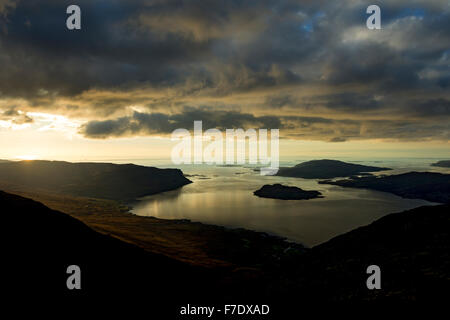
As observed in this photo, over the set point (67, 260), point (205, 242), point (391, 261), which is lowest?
point (205, 242)

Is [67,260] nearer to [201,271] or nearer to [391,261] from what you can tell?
[201,271]

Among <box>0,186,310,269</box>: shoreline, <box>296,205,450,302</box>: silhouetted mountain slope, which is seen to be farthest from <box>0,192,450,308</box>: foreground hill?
<box>0,186,310,269</box>: shoreline

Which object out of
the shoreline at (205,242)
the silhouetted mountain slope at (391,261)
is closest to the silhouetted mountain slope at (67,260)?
the silhouetted mountain slope at (391,261)

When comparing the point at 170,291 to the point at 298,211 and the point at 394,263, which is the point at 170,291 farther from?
the point at 298,211

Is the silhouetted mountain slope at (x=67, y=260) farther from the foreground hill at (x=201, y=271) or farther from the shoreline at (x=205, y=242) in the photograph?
the shoreline at (x=205, y=242)

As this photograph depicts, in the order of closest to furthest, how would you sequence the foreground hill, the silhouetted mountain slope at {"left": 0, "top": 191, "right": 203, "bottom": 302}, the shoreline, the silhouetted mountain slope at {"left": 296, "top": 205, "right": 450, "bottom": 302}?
the silhouetted mountain slope at {"left": 296, "top": 205, "right": 450, "bottom": 302} < the foreground hill < the silhouetted mountain slope at {"left": 0, "top": 191, "right": 203, "bottom": 302} < the shoreline

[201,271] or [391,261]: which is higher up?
[391,261]

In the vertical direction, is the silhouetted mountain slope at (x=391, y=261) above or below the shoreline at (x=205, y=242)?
above

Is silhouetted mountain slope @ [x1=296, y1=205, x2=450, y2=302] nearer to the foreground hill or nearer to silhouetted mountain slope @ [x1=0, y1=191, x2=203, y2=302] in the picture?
the foreground hill

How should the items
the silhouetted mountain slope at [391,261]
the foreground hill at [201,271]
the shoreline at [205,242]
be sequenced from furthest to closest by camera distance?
the shoreline at [205,242], the foreground hill at [201,271], the silhouetted mountain slope at [391,261]

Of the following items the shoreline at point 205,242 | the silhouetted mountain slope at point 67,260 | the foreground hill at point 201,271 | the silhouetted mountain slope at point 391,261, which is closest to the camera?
the silhouetted mountain slope at point 391,261

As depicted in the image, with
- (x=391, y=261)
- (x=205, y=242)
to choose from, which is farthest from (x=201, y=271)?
(x=205, y=242)

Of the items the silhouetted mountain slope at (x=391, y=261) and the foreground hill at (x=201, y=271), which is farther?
the foreground hill at (x=201, y=271)

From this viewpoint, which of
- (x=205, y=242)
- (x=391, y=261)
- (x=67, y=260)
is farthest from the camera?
(x=205, y=242)
